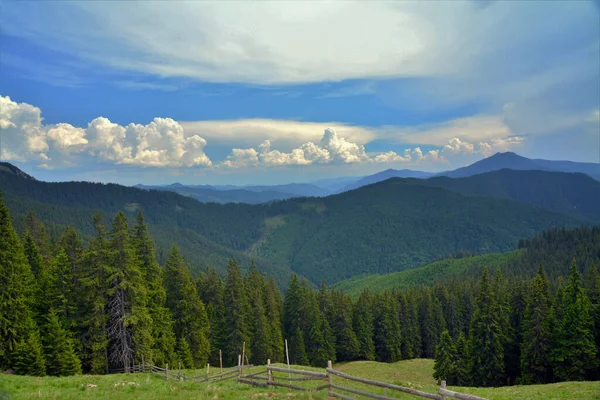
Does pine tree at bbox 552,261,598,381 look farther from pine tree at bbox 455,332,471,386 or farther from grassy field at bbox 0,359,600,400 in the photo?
grassy field at bbox 0,359,600,400

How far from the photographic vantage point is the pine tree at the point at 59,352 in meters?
35.9

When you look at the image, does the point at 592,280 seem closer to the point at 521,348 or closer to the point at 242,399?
the point at 521,348

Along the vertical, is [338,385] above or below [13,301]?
below

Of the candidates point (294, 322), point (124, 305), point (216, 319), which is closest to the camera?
point (124, 305)

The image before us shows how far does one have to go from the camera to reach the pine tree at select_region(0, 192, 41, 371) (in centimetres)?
3384

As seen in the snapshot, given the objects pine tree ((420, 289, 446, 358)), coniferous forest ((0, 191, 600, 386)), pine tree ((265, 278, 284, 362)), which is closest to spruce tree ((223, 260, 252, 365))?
coniferous forest ((0, 191, 600, 386))

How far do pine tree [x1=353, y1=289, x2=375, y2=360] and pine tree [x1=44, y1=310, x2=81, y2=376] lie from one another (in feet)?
187

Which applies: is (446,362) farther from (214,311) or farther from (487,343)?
(214,311)

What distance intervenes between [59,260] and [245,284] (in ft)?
122

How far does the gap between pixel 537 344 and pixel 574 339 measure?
4.19 meters

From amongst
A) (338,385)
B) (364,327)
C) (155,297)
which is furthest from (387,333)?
(338,385)

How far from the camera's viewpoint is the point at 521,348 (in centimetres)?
5081

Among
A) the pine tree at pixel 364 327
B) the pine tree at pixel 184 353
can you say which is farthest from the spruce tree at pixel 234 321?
the pine tree at pixel 364 327

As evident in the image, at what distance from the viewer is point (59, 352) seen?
1419 inches
